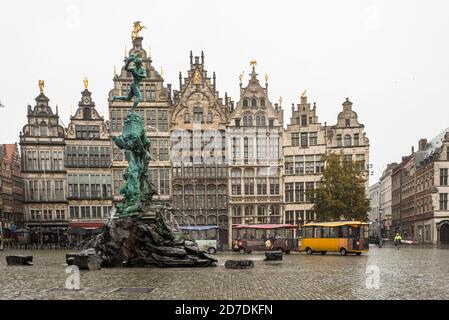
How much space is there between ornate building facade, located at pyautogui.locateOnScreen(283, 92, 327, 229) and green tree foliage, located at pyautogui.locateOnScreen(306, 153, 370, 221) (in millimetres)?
14228

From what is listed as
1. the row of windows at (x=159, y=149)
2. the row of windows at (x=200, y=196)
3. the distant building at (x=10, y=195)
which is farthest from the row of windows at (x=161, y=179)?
the distant building at (x=10, y=195)

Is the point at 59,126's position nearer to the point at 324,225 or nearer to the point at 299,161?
the point at 299,161

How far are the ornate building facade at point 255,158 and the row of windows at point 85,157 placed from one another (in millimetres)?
15246

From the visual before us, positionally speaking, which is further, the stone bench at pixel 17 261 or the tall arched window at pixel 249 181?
the tall arched window at pixel 249 181

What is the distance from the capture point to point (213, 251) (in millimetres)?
49594

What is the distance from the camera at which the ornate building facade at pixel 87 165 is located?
225 feet

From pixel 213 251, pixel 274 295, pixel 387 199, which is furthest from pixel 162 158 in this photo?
pixel 387 199

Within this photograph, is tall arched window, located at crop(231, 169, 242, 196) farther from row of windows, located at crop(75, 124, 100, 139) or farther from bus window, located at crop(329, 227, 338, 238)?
bus window, located at crop(329, 227, 338, 238)

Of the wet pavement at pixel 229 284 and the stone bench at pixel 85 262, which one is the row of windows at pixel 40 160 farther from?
the stone bench at pixel 85 262

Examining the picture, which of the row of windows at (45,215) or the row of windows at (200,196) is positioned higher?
the row of windows at (200,196)

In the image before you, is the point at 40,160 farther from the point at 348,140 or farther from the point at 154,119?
the point at 348,140

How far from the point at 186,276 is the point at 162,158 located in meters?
46.3

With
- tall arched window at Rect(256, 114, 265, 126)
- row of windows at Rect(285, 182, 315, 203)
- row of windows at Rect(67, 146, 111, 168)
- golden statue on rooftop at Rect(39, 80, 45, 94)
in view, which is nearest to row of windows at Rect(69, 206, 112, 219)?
row of windows at Rect(67, 146, 111, 168)
